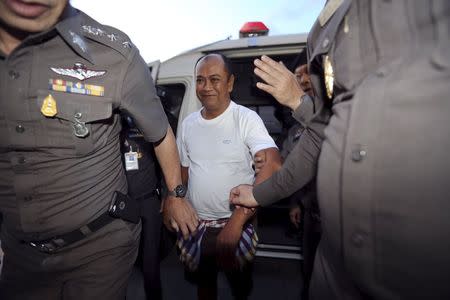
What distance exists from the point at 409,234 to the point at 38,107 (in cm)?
142

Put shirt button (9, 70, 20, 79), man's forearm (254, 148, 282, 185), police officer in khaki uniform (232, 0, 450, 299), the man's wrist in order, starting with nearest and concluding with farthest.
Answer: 1. police officer in khaki uniform (232, 0, 450, 299)
2. shirt button (9, 70, 20, 79)
3. the man's wrist
4. man's forearm (254, 148, 282, 185)

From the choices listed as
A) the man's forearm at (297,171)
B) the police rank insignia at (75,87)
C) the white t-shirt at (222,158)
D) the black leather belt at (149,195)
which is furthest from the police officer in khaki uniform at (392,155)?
the black leather belt at (149,195)

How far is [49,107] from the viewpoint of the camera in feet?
3.73

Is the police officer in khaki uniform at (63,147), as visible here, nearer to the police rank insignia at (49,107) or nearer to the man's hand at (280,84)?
the police rank insignia at (49,107)

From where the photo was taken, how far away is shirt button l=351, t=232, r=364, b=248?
27.9 inches

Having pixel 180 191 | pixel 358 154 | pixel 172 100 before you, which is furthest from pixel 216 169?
pixel 172 100

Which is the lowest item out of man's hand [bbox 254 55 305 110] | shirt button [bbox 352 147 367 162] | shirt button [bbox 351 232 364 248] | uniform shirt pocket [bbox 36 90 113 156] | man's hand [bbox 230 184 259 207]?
man's hand [bbox 230 184 259 207]

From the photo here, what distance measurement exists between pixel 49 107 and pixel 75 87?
0.15 m

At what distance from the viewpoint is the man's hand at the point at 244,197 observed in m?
1.57

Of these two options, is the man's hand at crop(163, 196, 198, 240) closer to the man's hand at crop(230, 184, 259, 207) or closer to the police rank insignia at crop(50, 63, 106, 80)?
the man's hand at crop(230, 184, 259, 207)

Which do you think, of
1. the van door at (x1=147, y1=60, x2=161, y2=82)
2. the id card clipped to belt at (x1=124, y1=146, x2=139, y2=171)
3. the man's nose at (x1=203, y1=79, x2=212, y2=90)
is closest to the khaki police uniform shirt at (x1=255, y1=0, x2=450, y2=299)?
the man's nose at (x1=203, y1=79, x2=212, y2=90)

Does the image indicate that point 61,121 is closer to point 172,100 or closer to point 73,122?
point 73,122

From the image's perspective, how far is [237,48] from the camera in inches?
115

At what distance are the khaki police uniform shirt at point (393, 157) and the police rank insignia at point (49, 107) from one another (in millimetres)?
1145
